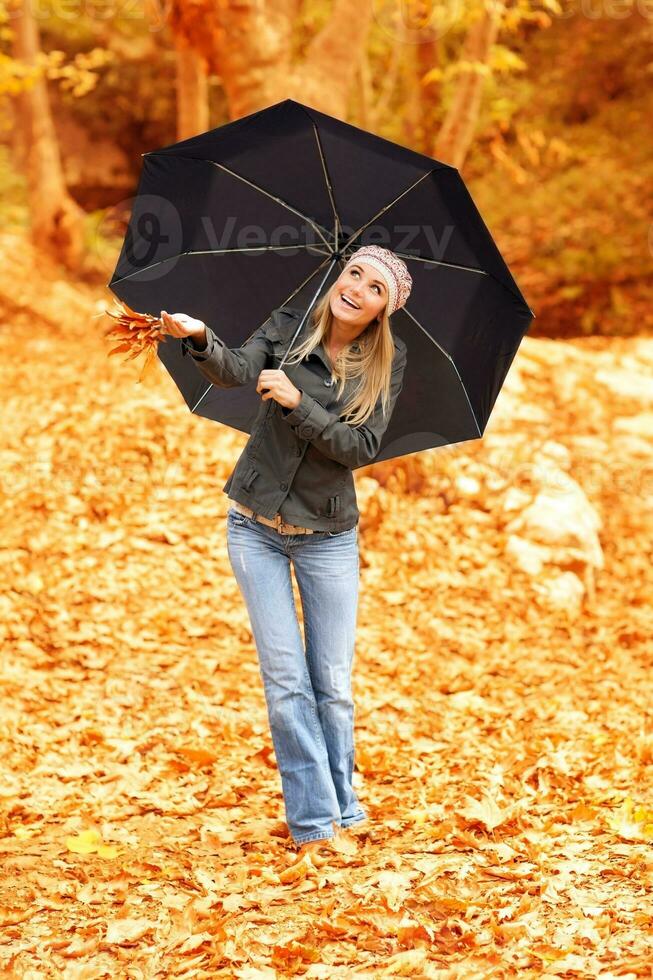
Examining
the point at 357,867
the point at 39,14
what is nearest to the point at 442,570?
the point at 357,867

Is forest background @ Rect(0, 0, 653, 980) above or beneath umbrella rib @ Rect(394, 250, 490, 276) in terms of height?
beneath

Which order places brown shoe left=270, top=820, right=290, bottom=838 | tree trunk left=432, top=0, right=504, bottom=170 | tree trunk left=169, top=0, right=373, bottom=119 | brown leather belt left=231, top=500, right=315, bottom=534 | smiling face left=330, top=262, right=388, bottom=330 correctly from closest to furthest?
smiling face left=330, top=262, right=388, bottom=330 → brown leather belt left=231, top=500, right=315, bottom=534 → brown shoe left=270, top=820, right=290, bottom=838 → tree trunk left=169, top=0, right=373, bottom=119 → tree trunk left=432, top=0, right=504, bottom=170

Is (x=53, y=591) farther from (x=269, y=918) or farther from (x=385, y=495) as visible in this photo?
(x=269, y=918)

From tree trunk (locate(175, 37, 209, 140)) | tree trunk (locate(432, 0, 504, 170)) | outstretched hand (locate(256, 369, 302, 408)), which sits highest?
tree trunk (locate(175, 37, 209, 140))

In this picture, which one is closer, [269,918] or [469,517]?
[269,918]

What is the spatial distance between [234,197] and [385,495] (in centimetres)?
415

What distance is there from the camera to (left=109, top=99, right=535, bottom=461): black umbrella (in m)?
3.70

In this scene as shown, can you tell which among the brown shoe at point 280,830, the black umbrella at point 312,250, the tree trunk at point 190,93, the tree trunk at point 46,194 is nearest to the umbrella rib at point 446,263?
the black umbrella at point 312,250

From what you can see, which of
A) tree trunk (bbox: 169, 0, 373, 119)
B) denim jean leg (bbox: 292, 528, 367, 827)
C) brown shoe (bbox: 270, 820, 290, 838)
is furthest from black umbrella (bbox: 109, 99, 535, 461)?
tree trunk (bbox: 169, 0, 373, 119)

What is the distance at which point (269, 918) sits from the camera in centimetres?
343

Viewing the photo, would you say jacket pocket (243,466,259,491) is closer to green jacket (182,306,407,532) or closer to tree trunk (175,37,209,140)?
green jacket (182,306,407,532)

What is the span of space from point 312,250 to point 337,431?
93 centimetres

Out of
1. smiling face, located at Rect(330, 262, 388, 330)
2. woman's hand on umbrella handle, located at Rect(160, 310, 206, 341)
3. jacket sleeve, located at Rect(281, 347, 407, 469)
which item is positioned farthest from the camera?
smiling face, located at Rect(330, 262, 388, 330)

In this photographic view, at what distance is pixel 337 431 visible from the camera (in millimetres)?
3387
